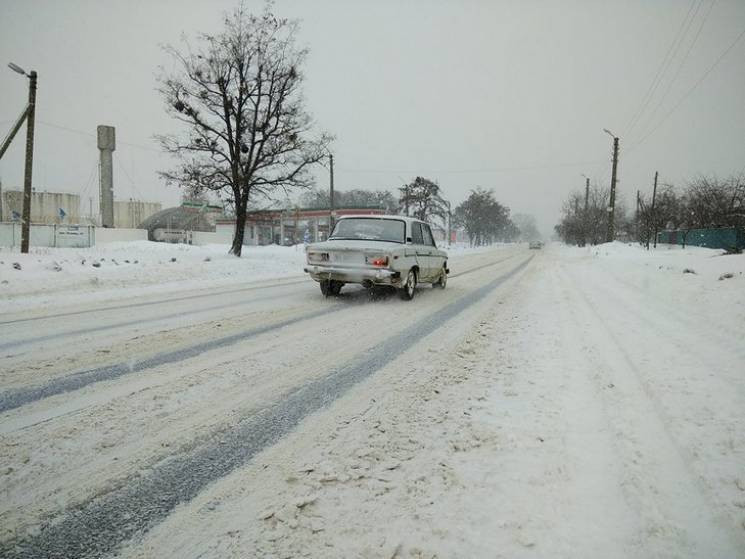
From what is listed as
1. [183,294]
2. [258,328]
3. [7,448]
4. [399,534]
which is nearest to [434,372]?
[399,534]

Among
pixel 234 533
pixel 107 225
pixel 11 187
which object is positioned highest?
pixel 11 187

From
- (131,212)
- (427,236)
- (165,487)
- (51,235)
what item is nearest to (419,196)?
(51,235)

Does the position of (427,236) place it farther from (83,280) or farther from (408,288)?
(83,280)

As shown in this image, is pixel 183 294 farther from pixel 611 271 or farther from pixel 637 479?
pixel 611 271

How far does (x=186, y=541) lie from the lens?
1567 mm

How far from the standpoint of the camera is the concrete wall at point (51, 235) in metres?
22.6

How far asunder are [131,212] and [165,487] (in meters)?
66.7

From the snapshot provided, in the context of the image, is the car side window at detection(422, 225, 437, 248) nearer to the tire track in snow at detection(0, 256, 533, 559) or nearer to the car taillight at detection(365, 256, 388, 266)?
the car taillight at detection(365, 256, 388, 266)

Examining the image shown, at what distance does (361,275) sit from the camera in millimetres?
7281

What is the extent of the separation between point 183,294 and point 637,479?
850cm

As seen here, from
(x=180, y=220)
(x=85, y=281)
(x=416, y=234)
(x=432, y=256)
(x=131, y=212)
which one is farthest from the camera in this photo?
(x=131, y=212)

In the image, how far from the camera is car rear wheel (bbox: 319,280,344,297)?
7910 millimetres

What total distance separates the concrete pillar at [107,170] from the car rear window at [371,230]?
39127mm

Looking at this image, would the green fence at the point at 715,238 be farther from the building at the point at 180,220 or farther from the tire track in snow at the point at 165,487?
the building at the point at 180,220
